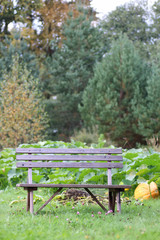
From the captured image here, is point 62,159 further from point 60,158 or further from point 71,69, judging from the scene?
point 71,69

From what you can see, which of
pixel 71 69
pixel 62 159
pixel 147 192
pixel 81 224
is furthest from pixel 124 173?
pixel 71 69

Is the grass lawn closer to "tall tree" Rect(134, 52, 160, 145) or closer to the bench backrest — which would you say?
the bench backrest

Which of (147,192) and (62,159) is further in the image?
(147,192)

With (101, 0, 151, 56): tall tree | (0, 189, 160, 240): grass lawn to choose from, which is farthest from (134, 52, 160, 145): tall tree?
(101, 0, 151, 56): tall tree

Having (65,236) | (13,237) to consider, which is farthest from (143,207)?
(13,237)

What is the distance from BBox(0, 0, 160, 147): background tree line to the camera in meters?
15.0

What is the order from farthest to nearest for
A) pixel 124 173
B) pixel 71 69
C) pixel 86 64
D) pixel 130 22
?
1. pixel 130 22
2. pixel 86 64
3. pixel 71 69
4. pixel 124 173

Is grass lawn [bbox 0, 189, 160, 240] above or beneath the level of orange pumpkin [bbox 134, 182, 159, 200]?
above

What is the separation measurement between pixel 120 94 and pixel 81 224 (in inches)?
491

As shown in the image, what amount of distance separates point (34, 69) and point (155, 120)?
25.1 ft

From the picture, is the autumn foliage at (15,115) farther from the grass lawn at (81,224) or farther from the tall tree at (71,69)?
the grass lawn at (81,224)

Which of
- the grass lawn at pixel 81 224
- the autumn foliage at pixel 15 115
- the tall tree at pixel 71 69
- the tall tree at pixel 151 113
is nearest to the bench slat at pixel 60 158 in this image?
the grass lawn at pixel 81 224

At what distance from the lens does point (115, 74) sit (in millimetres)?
15812

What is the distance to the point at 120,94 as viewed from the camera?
15688mm
